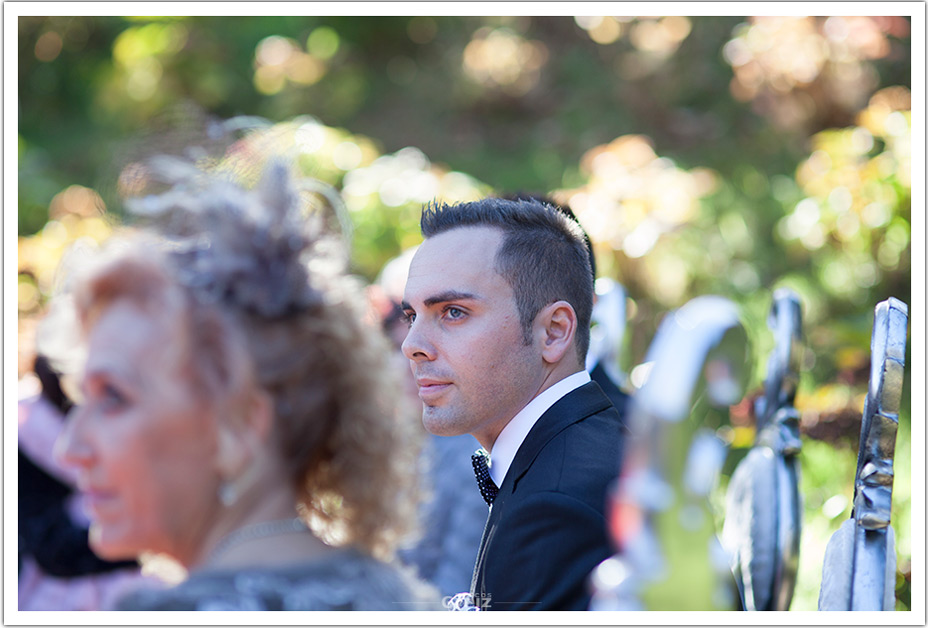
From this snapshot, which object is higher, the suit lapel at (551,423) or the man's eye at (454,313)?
the man's eye at (454,313)

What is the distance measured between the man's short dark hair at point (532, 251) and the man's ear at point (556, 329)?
27 millimetres

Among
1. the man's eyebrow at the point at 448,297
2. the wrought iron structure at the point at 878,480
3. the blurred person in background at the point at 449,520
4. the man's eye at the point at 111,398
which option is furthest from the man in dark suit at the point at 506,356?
the blurred person in background at the point at 449,520

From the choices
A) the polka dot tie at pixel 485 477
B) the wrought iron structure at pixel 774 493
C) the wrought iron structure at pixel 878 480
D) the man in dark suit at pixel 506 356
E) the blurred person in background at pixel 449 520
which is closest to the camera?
the wrought iron structure at pixel 878 480

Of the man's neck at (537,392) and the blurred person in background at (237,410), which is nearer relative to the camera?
the blurred person in background at (237,410)

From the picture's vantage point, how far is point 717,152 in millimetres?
9547

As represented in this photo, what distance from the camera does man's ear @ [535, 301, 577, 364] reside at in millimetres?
2166

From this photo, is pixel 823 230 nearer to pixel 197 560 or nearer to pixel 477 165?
pixel 477 165

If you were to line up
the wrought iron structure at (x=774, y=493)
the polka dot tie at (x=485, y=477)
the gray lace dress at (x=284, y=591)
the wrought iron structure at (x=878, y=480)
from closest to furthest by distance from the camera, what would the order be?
1. the gray lace dress at (x=284, y=591)
2. the wrought iron structure at (x=878, y=480)
3. the polka dot tie at (x=485, y=477)
4. the wrought iron structure at (x=774, y=493)

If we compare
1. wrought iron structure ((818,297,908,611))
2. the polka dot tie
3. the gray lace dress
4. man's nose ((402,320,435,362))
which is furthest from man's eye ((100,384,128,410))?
wrought iron structure ((818,297,908,611))

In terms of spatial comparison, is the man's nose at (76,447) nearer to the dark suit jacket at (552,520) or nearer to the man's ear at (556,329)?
the dark suit jacket at (552,520)

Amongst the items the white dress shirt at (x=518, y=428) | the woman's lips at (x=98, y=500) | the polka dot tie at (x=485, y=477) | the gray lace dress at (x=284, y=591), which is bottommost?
the gray lace dress at (x=284, y=591)

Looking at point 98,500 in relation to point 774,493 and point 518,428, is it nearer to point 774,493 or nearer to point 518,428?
point 518,428

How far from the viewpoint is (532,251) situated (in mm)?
2213

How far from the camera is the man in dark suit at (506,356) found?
1975 mm
